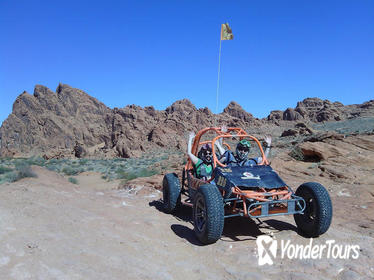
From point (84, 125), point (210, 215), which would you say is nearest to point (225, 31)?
point (210, 215)

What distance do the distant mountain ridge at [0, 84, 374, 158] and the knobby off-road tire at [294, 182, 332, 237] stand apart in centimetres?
2820

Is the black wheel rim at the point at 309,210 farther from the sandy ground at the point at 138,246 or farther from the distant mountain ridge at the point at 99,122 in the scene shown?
the distant mountain ridge at the point at 99,122

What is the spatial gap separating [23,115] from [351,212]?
Answer: 62.5 meters

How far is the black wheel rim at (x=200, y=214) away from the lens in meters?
4.73

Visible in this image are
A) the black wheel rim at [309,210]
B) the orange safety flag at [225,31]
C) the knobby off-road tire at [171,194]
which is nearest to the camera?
the black wheel rim at [309,210]

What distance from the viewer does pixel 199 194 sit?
15.9 ft

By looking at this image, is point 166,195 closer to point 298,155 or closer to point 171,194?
point 171,194

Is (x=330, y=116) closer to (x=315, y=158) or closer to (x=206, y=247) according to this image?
(x=315, y=158)

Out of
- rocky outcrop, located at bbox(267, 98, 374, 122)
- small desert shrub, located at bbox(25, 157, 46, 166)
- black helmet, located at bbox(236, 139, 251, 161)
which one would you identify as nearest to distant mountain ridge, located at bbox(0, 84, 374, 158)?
rocky outcrop, located at bbox(267, 98, 374, 122)

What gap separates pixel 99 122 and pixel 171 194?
6659cm

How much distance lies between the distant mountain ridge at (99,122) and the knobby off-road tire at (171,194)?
25.5 metres

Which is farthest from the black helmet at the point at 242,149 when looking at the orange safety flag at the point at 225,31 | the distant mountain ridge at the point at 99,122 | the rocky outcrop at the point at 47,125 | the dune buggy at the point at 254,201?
the rocky outcrop at the point at 47,125

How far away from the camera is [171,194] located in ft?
22.4

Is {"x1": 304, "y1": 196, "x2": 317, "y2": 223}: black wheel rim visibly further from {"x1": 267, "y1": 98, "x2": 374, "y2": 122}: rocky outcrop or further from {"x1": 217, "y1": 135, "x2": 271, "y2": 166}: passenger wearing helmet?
{"x1": 267, "y1": 98, "x2": 374, "y2": 122}: rocky outcrop
